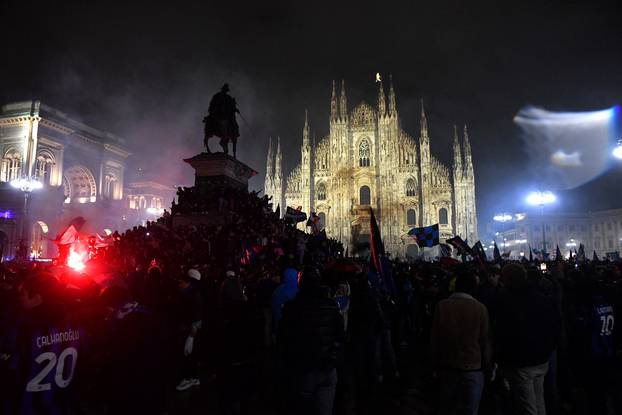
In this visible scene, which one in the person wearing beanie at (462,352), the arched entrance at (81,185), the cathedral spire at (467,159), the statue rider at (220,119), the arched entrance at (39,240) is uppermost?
the cathedral spire at (467,159)

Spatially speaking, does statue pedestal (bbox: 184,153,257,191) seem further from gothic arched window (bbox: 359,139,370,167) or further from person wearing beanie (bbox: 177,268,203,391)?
gothic arched window (bbox: 359,139,370,167)

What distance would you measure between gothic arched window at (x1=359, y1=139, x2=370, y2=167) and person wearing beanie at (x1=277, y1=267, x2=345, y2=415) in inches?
1890

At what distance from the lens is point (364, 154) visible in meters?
51.3

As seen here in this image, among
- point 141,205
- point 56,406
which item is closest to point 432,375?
point 56,406

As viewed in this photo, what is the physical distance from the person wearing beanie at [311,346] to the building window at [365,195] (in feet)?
155

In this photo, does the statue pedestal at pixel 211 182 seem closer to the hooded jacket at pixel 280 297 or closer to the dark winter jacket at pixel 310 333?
the hooded jacket at pixel 280 297

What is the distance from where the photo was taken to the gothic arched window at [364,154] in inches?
2010

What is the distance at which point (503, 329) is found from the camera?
3.86m

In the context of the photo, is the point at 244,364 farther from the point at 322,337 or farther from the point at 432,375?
the point at 432,375

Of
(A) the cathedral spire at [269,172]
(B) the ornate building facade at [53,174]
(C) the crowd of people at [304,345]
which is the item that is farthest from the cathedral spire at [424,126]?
(C) the crowd of people at [304,345]

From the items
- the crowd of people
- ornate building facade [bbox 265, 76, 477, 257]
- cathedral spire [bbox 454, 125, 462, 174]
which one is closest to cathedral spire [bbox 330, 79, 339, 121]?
ornate building facade [bbox 265, 76, 477, 257]

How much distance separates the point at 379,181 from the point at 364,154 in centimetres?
439

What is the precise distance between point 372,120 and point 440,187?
1182 cm

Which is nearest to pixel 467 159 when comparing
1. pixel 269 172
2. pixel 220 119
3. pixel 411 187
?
pixel 411 187
